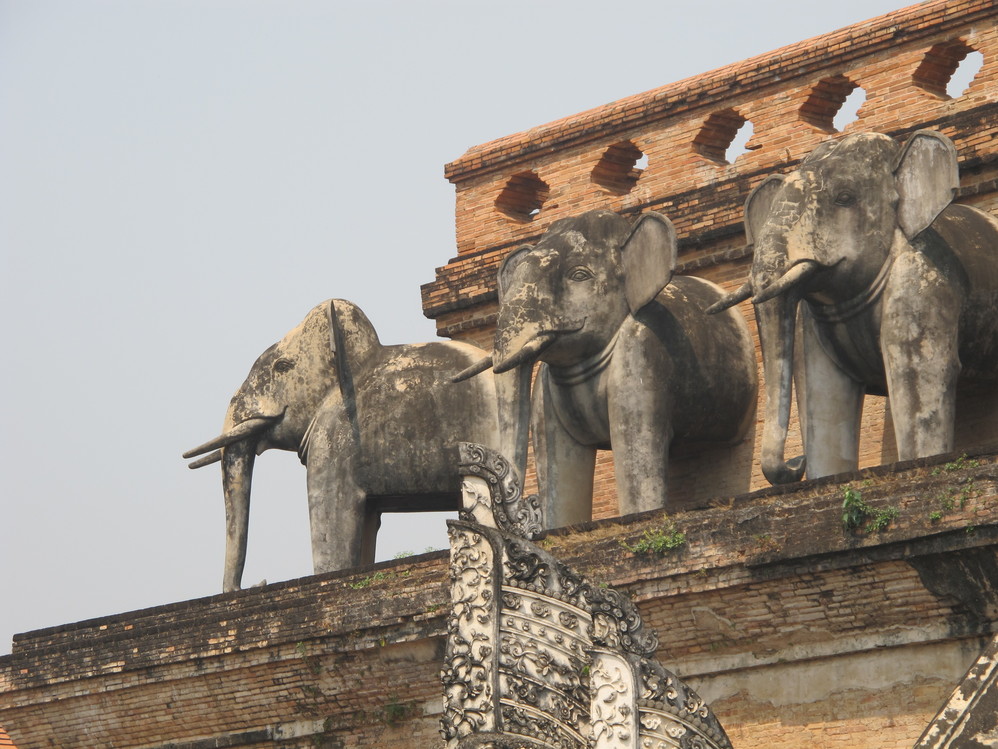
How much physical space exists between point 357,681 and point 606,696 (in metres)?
5.36

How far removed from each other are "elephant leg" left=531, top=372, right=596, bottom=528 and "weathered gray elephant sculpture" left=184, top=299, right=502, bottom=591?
0.33 meters

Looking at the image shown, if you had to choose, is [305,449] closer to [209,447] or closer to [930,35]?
[209,447]

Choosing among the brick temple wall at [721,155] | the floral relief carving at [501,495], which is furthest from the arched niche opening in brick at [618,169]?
the floral relief carving at [501,495]

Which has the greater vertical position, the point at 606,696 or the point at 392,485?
the point at 392,485

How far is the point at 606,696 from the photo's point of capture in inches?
307

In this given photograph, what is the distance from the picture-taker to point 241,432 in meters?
15.0

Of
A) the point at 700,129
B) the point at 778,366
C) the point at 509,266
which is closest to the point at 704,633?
the point at 778,366

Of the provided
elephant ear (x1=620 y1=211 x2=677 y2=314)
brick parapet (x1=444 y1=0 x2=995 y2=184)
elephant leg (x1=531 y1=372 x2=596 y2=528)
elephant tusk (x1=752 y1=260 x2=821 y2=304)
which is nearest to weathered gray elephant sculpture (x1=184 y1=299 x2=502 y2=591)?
elephant leg (x1=531 y1=372 x2=596 y2=528)

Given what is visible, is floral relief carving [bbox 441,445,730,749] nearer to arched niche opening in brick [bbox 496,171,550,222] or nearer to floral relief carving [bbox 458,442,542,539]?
floral relief carving [bbox 458,442,542,539]

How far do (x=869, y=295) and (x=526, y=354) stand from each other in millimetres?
2045

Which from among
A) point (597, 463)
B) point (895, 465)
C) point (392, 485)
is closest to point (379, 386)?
point (392, 485)

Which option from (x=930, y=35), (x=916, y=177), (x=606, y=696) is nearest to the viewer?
(x=606, y=696)

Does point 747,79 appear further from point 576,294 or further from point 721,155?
point 576,294

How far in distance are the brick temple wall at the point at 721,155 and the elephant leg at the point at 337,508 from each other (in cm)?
165
